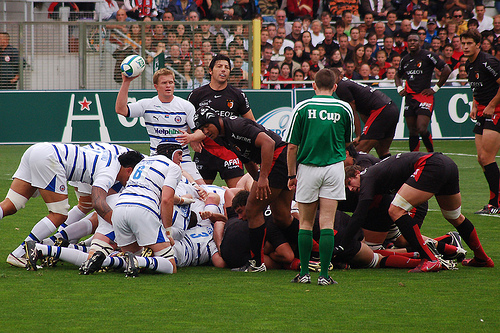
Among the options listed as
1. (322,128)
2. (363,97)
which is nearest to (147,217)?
(322,128)

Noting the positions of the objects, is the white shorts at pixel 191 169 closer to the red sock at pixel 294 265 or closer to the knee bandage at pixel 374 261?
the red sock at pixel 294 265

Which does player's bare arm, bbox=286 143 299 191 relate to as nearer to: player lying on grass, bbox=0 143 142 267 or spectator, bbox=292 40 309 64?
player lying on grass, bbox=0 143 142 267

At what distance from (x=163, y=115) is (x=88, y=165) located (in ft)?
5.84

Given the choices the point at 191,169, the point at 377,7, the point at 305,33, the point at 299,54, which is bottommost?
the point at 191,169

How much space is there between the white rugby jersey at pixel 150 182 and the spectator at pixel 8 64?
37.4 feet

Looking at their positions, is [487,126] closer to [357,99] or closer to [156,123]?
[357,99]

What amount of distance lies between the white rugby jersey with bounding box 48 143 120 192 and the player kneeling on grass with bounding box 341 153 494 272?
2.31 metres

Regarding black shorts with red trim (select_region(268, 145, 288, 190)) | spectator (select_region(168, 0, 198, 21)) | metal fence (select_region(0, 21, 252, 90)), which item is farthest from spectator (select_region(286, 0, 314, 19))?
black shorts with red trim (select_region(268, 145, 288, 190))

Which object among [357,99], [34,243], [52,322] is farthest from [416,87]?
[52,322]

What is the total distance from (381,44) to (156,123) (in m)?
13.7

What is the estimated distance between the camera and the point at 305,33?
19.4 metres

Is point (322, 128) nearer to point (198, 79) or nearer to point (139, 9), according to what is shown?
point (198, 79)

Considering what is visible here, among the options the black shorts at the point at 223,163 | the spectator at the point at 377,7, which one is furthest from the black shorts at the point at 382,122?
the spectator at the point at 377,7

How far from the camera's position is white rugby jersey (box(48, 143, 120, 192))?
6.68 meters
